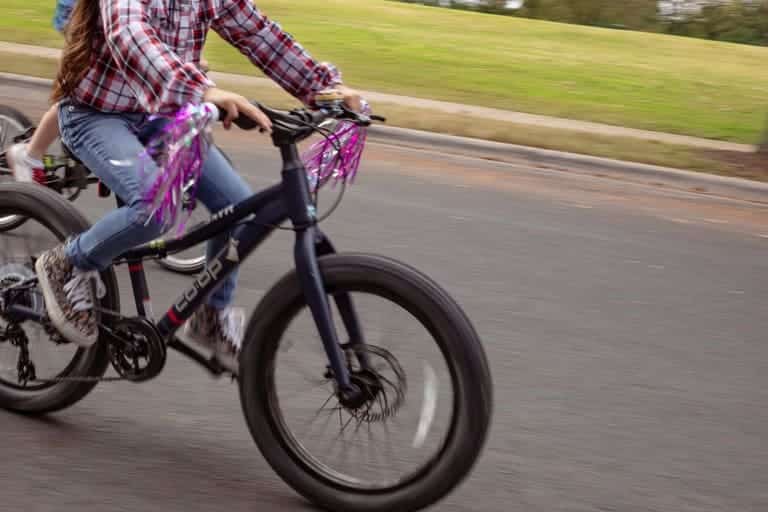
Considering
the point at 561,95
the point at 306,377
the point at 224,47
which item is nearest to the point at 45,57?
the point at 224,47

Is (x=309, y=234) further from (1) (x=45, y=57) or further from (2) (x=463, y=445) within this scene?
(1) (x=45, y=57)

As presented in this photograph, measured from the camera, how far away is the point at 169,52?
136 inches

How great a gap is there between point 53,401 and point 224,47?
11475 millimetres

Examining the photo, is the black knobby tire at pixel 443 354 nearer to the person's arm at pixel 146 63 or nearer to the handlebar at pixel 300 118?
the handlebar at pixel 300 118

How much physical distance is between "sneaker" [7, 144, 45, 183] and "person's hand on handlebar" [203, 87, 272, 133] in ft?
9.83

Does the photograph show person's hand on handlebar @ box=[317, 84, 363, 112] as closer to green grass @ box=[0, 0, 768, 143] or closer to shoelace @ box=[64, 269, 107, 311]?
shoelace @ box=[64, 269, 107, 311]

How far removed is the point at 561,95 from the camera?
1392cm

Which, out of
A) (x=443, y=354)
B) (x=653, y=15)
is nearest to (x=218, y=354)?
(x=443, y=354)

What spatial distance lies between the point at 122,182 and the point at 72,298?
1.41 feet

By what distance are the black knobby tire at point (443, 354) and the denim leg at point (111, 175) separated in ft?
1.64

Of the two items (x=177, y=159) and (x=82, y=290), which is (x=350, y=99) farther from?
(x=82, y=290)

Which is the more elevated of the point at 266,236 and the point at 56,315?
the point at 266,236

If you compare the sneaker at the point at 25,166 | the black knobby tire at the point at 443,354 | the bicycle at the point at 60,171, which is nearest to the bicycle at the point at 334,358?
the black knobby tire at the point at 443,354

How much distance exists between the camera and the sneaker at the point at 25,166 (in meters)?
6.06
